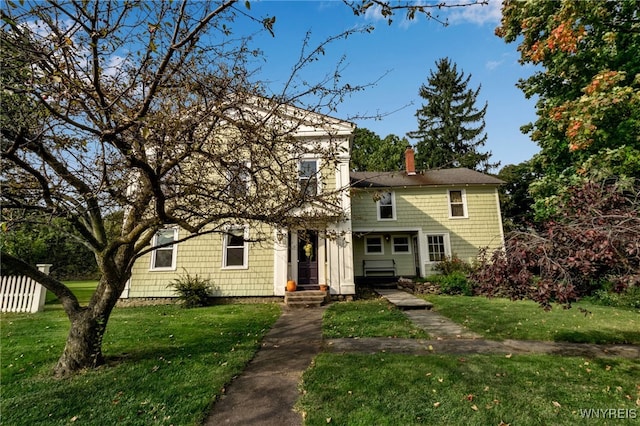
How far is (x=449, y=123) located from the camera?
34.6 meters

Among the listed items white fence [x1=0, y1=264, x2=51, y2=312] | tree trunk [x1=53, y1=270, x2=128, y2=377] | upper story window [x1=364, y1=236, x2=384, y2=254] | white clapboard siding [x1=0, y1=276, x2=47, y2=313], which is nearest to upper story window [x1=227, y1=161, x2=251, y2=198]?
tree trunk [x1=53, y1=270, x2=128, y2=377]

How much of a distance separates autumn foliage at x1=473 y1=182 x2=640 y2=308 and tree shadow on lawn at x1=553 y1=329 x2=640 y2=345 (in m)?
3.39

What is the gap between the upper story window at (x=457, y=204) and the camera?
16.3 m

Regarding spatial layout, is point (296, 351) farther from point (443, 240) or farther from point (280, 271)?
point (443, 240)

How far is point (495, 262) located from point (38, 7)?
5.53 metres

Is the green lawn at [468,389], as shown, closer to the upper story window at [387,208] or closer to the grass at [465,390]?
the grass at [465,390]

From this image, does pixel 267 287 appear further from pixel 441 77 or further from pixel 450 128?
pixel 441 77

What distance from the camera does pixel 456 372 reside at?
13.9ft

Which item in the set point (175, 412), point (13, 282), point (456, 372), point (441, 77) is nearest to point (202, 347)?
point (175, 412)

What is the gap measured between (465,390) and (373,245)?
44.2 feet

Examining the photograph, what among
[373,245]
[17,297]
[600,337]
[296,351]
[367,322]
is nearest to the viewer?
[296,351]

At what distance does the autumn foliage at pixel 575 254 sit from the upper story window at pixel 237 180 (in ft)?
11.6

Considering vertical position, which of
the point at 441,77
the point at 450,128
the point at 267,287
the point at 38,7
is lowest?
the point at 267,287

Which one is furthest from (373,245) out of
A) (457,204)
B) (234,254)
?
(234,254)
